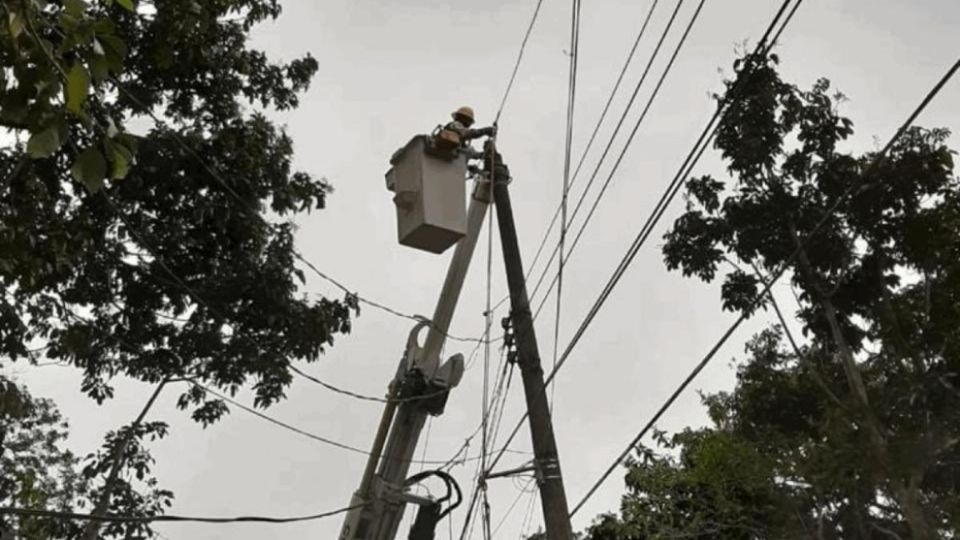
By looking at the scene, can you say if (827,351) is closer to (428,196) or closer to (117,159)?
(428,196)

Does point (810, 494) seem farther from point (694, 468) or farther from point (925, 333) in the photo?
point (925, 333)

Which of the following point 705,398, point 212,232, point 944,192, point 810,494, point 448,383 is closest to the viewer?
point 448,383

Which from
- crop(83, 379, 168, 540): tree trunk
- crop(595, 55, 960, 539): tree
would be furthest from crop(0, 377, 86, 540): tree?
crop(595, 55, 960, 539): tree

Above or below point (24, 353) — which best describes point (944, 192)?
above

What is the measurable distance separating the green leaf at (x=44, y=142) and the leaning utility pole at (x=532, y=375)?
3.80 metres

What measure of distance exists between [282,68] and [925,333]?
28.6 ft

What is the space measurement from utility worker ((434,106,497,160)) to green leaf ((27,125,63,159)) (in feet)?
14.6

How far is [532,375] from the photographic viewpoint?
5.20 meters

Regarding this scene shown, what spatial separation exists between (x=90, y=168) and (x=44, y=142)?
9cm

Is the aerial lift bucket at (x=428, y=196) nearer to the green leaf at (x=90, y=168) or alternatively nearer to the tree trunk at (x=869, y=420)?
the green leaf at (x=90, y=168)

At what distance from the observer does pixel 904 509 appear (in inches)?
409

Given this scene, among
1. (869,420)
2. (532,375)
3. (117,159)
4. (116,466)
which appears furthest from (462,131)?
(869,420)

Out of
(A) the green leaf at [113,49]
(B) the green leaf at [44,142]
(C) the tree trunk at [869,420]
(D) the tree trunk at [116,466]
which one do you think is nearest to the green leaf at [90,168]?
(B) the green leaf at [44,142]

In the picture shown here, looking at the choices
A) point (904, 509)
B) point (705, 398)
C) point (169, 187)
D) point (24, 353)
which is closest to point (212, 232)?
point (169, 187)
